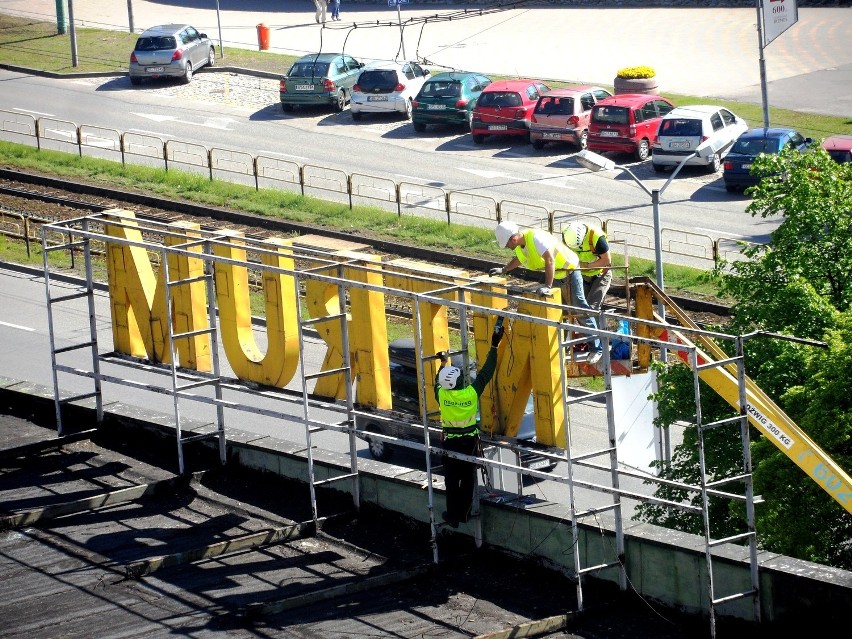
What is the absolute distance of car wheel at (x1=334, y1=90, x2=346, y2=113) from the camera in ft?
141

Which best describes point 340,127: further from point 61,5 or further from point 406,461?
point 406,461

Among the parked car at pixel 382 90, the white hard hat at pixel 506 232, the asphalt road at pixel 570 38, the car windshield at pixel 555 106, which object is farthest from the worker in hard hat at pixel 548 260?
the asphalt road at pixel 570 38

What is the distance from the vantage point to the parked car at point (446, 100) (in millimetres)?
40031

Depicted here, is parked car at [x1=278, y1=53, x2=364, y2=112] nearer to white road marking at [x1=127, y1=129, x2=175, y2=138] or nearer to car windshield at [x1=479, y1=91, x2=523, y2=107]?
white road marking at [x1=127, y1=129, x2=175, y2=138]

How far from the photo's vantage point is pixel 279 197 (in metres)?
35.0

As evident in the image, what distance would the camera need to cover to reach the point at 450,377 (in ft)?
39.7

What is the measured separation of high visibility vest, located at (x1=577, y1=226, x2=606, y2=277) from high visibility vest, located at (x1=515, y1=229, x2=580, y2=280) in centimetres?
73

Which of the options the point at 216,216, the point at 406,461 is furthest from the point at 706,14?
the point at 406,461

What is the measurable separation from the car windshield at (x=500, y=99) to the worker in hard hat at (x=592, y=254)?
75.2ft

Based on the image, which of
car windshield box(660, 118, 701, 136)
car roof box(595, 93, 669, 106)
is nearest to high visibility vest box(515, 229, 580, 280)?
car windshield box(660, 118, 701, 136)

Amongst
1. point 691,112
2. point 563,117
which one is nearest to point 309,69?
point 563,117

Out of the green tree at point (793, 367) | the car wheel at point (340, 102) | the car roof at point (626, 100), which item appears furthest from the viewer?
the car wheel at point (340, 102)

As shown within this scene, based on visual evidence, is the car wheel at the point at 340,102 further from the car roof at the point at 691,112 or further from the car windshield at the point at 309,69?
the car roof at the point at 691,112

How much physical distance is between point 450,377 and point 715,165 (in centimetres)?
2565
